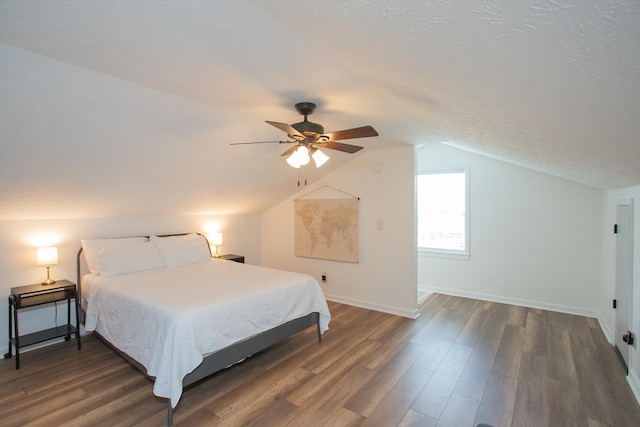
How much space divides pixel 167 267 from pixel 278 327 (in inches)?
69.7

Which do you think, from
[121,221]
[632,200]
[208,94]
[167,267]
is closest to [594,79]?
[208,94]

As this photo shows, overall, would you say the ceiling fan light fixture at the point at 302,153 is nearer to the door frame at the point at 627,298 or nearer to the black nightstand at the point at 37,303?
the black nightstand at the point at 37,303

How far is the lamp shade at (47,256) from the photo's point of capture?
3.22m

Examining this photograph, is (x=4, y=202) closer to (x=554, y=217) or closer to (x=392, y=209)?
(x=392, y=209)

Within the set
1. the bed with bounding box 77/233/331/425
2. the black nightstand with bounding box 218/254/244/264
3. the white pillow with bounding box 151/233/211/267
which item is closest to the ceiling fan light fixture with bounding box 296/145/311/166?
→ the bed with bounding box 77/233/331/425

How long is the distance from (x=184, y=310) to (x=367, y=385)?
161 cm

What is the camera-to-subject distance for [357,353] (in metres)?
3.29

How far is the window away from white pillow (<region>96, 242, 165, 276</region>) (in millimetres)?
4109

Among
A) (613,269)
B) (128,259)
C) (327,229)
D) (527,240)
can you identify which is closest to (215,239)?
(128,259)

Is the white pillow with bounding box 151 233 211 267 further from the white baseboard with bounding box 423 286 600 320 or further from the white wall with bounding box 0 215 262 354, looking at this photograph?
the white baseboard with bounding box 423 286 600 320

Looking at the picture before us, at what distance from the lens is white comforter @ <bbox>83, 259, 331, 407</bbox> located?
2283 mm

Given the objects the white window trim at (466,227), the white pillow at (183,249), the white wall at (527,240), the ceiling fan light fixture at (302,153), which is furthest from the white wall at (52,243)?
the white wall at (527,240)

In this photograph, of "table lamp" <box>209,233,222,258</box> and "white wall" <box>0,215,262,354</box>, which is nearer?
"white wall" <box>0,215,262,354</box>

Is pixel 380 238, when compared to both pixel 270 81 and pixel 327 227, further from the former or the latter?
pixel 270 81
